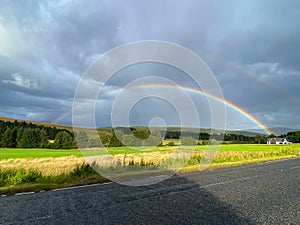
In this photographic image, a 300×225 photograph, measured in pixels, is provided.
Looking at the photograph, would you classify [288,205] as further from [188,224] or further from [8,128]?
[8,128]

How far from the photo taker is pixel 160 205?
20.1 ft

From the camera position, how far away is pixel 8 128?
75.6 metres

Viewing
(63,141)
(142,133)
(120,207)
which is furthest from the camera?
(63,141)

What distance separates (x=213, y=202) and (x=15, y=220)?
4.54 metres

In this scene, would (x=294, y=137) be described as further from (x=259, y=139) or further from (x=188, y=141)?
(x=188, y=141)

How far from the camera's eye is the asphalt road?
16.7 ft

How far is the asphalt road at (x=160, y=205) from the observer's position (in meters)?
5.08

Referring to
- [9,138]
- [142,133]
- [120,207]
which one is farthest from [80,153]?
[9,138]

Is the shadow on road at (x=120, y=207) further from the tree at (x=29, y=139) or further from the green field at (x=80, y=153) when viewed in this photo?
the tree at (x=29, y=139)

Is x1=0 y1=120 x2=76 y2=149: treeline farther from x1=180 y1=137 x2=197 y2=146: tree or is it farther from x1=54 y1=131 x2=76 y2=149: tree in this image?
x1=180 y1=137 x2=197 y2=146: tree

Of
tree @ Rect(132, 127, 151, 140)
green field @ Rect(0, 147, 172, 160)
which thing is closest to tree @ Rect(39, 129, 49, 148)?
green field @ Rect(0, 147, 172, 160)

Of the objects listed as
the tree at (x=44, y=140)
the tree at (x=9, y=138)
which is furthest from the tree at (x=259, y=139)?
the tree at (x=9, y=138)

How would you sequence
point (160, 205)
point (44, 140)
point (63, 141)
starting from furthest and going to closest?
point (44, 140) < point (63, 141) < point (160, 205)

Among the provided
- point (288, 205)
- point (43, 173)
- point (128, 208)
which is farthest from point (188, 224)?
point (43, 173)
